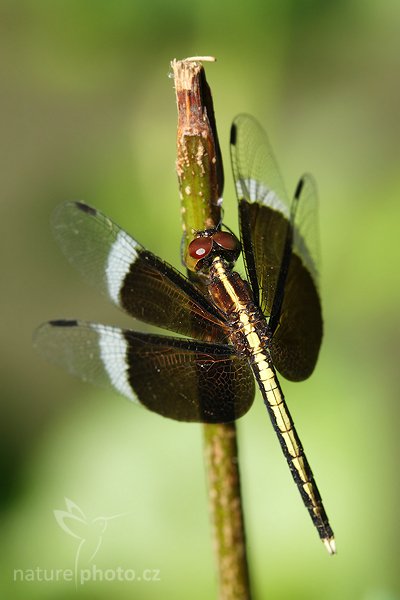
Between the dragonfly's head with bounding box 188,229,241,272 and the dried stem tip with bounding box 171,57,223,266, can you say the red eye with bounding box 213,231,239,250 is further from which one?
the dried stem tip with bounding box 171,57,223,266

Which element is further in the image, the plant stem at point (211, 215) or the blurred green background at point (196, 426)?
the blurred green background at point (196, 426)

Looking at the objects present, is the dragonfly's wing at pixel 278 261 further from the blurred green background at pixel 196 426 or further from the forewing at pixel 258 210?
the blurred green background at pixel 196 426

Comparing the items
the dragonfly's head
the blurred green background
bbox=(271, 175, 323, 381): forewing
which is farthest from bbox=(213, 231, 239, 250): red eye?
the blurred green background

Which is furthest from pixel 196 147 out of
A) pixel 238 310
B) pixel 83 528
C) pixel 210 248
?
pixel 83 528

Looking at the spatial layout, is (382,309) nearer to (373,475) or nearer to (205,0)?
(373,475)

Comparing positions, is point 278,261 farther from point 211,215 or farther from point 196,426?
point 196,426

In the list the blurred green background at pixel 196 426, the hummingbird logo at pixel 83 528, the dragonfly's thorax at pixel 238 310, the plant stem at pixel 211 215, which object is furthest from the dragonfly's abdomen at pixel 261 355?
the hummingbird logo at pixel 83 528

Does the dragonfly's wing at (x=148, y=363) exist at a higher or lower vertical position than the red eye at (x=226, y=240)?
lower
